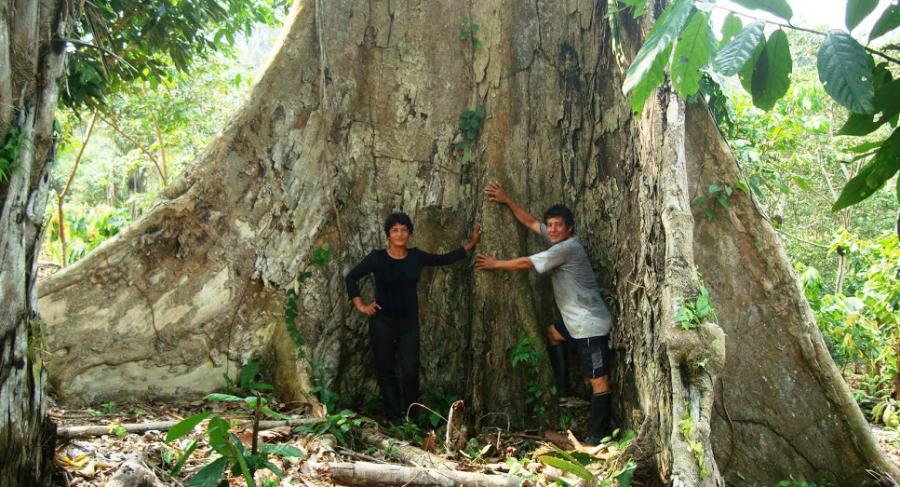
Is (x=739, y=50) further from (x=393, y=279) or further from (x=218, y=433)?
(x=393, y=279)

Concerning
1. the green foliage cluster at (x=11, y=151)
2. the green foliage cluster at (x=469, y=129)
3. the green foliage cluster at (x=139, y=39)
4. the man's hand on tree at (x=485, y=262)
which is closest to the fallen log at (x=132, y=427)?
the green foliage cluster at (x=11, y=151)

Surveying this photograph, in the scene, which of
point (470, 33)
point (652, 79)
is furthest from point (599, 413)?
point (652, 79)

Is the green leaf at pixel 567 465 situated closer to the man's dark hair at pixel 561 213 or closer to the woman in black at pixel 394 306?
the woman in black at pixel 394 306

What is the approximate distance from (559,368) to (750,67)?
448cm

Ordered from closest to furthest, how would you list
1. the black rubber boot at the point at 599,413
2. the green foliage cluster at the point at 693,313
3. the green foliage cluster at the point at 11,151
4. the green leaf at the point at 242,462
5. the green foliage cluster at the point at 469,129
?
the green foliage cluster at the point at 11,151
the green leaf at the point at 242,462
the green foliage cluster at the point at 693,313
the black rubber boot at the point at 599,413
the green foliage cluster at the point at 469,129

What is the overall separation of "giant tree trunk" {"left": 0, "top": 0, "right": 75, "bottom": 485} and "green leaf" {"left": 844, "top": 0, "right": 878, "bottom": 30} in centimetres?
303

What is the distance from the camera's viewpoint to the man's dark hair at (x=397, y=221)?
5.75 m

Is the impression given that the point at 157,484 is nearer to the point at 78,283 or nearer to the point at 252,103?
the point at 78,283

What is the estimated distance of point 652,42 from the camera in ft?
4.80

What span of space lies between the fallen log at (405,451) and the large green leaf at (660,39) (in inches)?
135

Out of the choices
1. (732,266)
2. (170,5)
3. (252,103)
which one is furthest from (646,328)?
(170,5)

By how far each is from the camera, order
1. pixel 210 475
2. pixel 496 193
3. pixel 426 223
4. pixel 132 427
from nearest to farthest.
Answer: pixel 210 475, pixel 132 427, pixel 496 193, pixel 426 223

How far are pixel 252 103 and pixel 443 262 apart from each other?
2088 mm

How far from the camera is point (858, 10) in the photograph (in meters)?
1.43
